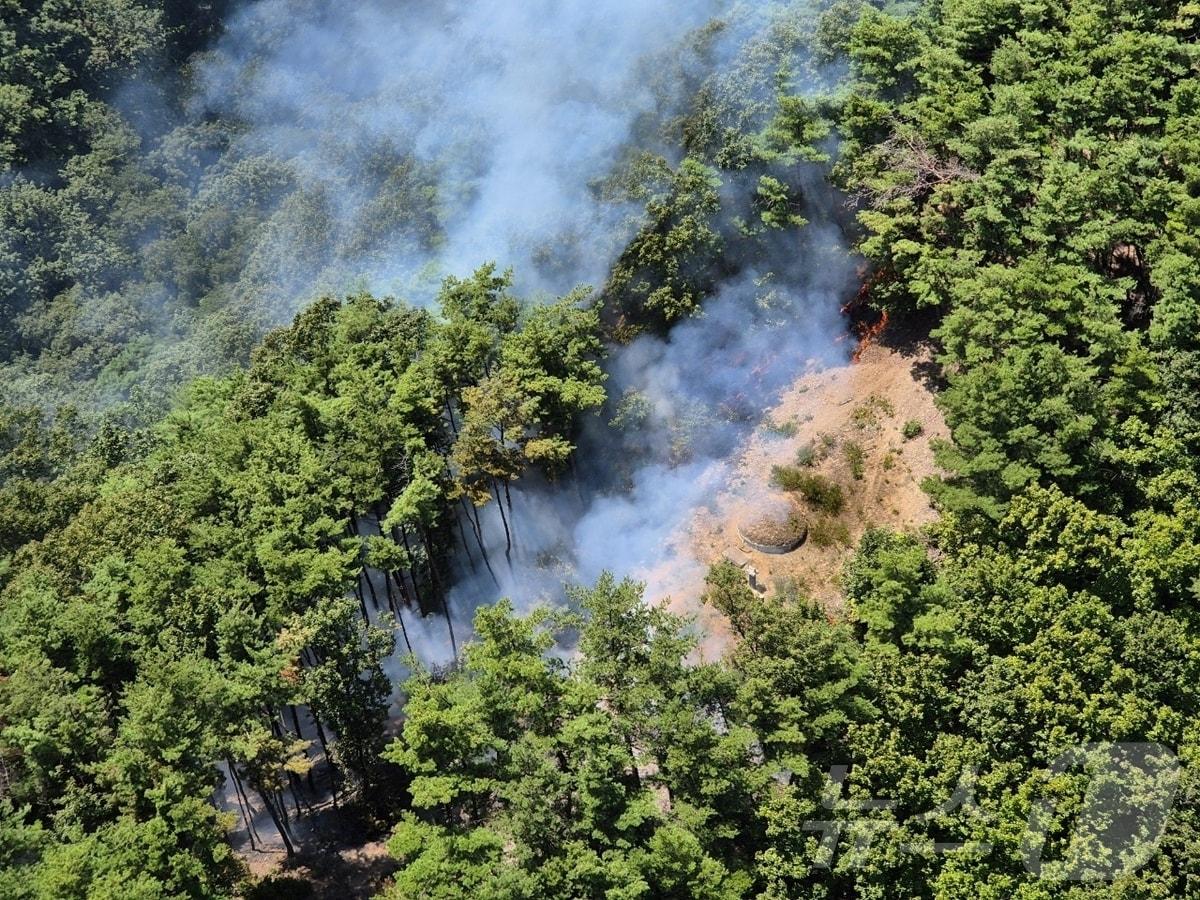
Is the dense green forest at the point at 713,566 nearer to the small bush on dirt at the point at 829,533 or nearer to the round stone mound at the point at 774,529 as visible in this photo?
the round stone mound at the point at 774,529

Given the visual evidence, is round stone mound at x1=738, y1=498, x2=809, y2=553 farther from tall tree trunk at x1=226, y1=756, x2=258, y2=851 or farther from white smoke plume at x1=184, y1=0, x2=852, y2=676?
tall tree trunk at x1=226, y1=756, x2=258, y2=851

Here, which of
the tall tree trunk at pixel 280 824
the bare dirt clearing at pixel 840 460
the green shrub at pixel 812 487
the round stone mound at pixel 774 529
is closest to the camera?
the tall tree trunk at pixel 280 824

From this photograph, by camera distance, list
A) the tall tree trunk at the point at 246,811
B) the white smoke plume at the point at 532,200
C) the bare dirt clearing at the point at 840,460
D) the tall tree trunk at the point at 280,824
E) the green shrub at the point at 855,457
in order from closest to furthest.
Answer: the tall tree trunk at the point at 280,824 < the tall tree trunk at the point at 246,811 < the bare dirt clearing at the point at 840,460 < the green shrub at the point at 855,457 < the white smoke plume at the point at 532,200

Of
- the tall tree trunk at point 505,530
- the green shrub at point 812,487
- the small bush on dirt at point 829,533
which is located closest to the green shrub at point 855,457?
the green shrub at point 812,487

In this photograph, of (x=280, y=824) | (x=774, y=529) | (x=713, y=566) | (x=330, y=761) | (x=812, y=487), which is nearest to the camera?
(x=713, y=566)

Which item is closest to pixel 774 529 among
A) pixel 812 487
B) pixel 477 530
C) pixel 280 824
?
pixel 812 487

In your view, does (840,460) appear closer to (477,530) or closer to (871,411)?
(871,411)
